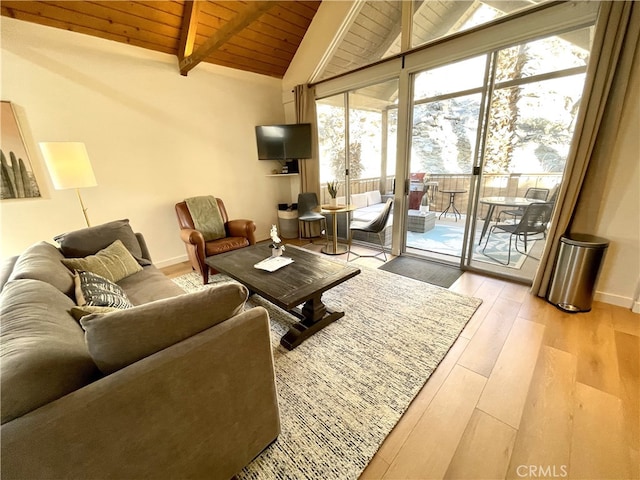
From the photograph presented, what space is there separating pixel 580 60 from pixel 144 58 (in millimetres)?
4531

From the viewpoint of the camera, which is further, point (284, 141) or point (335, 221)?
point (284, 141)

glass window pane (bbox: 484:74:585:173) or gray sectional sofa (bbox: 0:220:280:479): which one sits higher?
glass window pane (bbox: 484:74:585:173)

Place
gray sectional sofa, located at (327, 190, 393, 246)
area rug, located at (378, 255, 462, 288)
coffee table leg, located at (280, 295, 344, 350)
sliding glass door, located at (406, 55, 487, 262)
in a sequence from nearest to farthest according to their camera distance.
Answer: coffee table leg, located at (280, 295, 344, 350)
sliding glass door, located at (406, 55, 487, 262)
area rug, located at (378, 255, 462, 288)
gray sectional sofa, located at (327, 190, 393, 246)

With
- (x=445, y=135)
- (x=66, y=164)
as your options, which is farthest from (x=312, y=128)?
(x=66, y=164)

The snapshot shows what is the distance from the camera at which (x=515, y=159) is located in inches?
106

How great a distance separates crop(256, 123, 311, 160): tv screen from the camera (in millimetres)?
4238

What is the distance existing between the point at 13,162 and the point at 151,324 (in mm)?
3117

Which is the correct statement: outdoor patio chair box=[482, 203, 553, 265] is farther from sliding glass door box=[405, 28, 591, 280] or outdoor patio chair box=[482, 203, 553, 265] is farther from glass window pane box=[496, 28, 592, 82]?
glass window pane box=[496, 28, 592, 82]

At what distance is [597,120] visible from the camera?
6.57 feet

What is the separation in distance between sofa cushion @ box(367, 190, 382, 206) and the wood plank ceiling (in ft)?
8.67

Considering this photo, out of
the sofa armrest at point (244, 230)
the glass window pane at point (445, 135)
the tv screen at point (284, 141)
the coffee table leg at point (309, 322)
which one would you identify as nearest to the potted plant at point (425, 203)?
the glass window pane at point (445, 135)

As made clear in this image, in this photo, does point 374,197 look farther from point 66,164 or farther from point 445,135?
point 66,164

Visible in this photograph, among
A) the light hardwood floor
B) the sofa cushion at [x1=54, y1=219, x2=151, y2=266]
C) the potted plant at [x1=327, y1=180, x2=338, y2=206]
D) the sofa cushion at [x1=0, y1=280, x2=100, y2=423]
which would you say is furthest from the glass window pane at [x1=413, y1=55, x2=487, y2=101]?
the sofa cushion at [x1=0, y1=280, x2=100, y2=423]

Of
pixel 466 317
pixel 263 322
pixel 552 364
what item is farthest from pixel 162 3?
pixel 552 364
